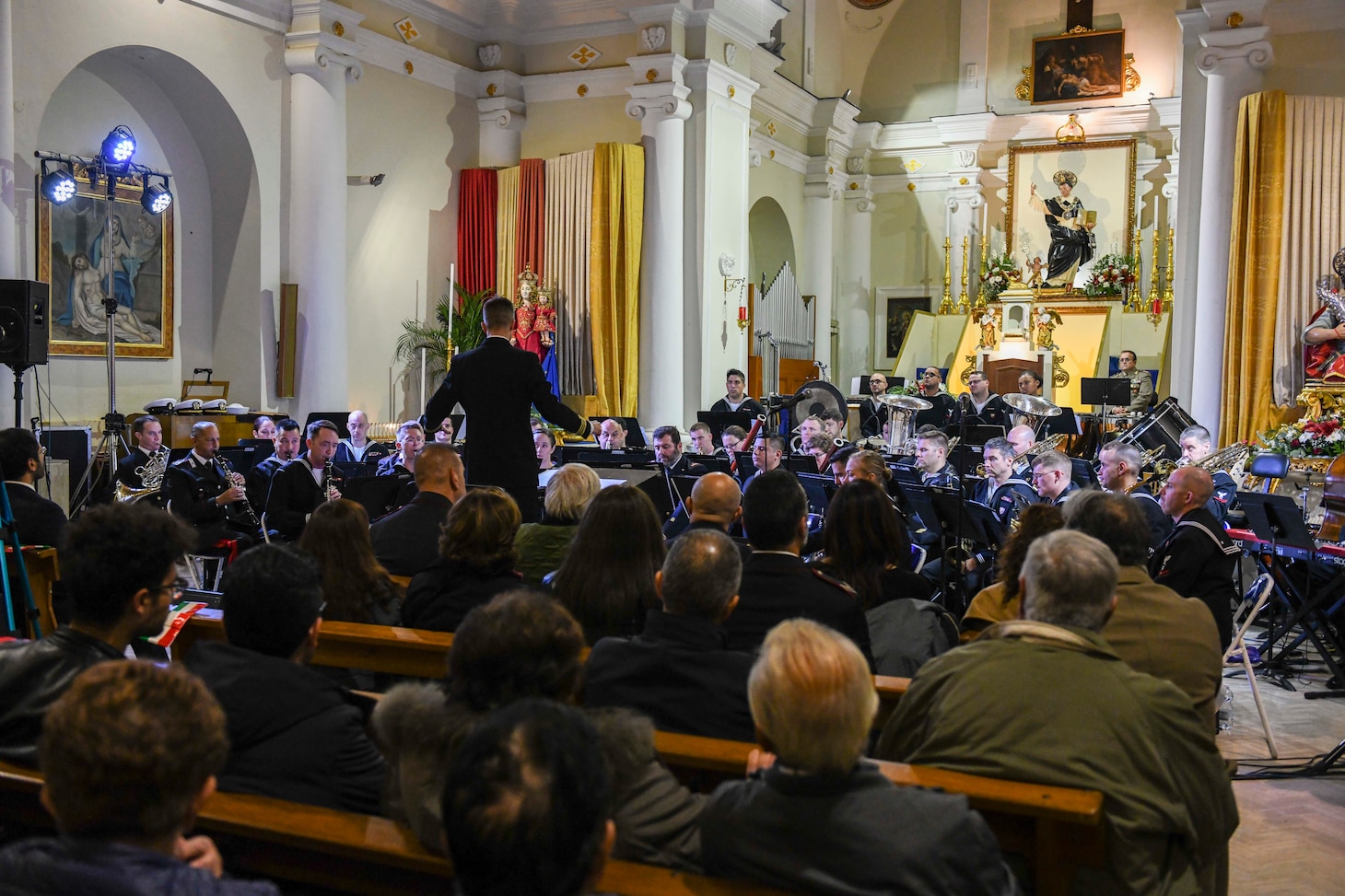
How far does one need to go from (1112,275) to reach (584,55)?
890 cm

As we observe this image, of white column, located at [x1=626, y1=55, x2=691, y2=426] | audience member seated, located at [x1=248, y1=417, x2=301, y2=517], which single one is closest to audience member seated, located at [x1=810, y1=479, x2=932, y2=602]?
audience member seated, located at [x1=248, y1=417, x2=301, y2=517]

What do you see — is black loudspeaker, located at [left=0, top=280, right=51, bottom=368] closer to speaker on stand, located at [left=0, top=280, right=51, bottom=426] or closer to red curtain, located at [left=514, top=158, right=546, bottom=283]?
speaker on stand, located at [left=0, top=280, right=51, bottom=426]

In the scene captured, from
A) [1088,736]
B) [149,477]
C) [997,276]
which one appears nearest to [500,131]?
[149,477]

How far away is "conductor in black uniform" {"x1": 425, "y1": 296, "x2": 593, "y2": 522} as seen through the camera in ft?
18.4

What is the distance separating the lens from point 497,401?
18.5ft

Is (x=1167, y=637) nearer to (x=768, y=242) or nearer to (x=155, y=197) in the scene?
(x=155, y=197)

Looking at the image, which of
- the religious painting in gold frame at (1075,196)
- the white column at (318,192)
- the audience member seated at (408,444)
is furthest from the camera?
the religious painting in gold frame at (1075,196)

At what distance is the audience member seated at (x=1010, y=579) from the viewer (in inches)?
145

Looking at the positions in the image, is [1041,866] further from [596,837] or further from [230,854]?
[230,854]

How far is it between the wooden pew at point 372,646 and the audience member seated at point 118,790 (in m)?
1.76

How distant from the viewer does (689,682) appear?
266 centimetres

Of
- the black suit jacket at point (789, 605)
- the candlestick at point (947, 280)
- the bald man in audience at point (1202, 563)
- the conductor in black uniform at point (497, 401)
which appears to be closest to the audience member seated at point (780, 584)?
the black suit jacket at point (789, 605)

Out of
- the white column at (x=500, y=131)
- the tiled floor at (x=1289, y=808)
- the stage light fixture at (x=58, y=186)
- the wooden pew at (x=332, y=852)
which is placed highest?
the white column at (x=500, y=131)

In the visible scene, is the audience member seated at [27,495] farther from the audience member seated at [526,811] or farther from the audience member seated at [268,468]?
the audience member seated at [526,811]
